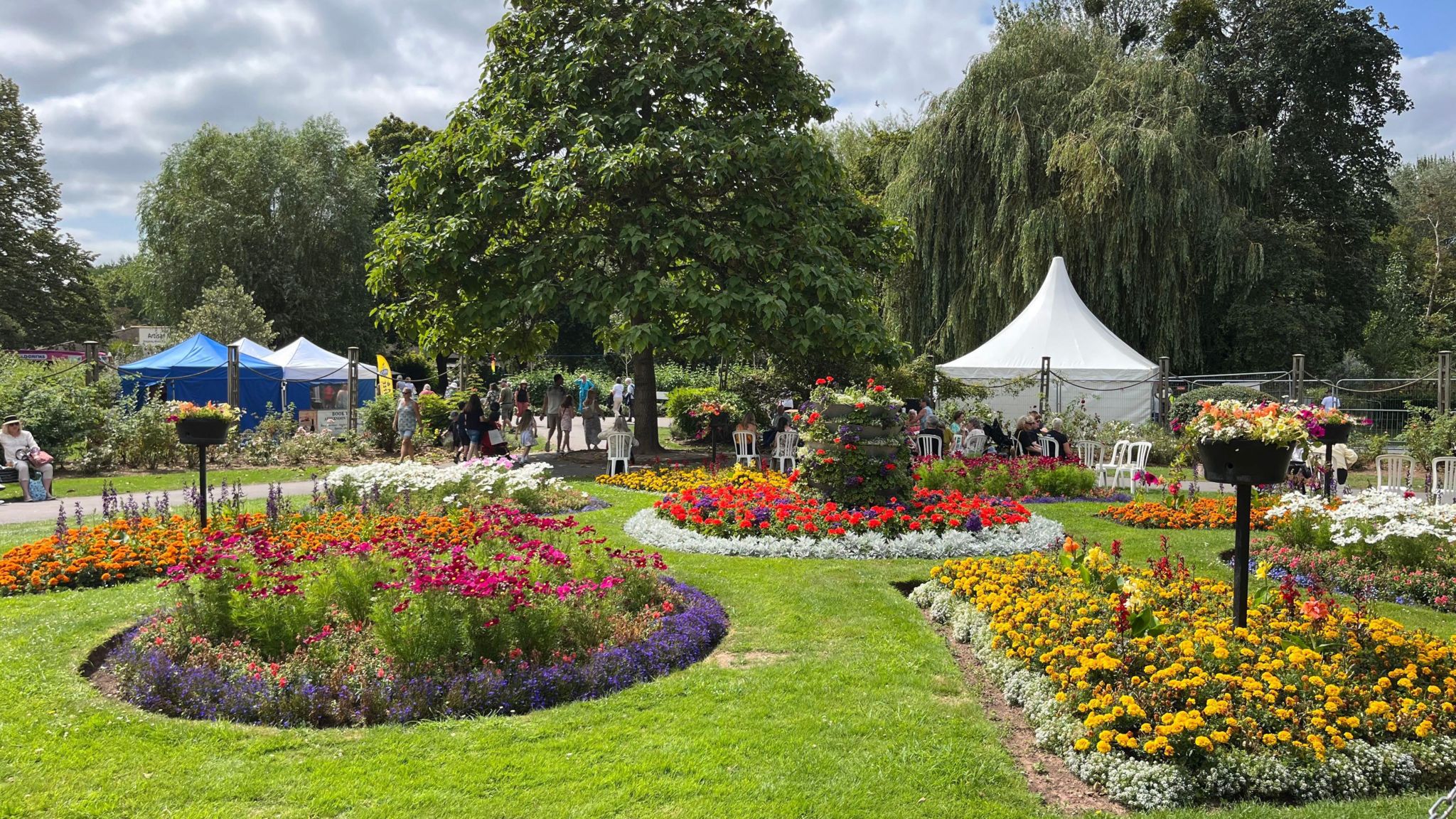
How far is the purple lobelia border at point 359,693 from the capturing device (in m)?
4.29

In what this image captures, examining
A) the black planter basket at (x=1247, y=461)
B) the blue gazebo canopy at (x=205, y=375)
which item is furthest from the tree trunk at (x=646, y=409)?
the black planter basket at (x=1247, y=461)

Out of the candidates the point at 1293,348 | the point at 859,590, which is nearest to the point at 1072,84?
the point at 1293,348

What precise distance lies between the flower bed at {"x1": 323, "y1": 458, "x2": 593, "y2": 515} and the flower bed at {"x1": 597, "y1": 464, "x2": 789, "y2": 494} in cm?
167

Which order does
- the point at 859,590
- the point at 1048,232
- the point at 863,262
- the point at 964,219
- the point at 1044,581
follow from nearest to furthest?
the point at 1044,581 → the point at 859,590 → the point at 863,262 → the point at 1048,232 → the point at 964,219

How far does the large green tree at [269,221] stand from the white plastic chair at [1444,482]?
109ft

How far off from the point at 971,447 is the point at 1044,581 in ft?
25.9

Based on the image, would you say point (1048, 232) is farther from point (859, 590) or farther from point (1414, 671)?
point (1414, 671)

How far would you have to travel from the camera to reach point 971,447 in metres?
13.6

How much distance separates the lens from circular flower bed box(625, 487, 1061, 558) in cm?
812

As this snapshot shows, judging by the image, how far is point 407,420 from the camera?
1584 cm

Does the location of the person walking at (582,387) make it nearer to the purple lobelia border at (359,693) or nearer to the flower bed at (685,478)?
the flower bed at (685,478)

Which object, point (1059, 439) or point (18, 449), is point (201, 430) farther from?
point (1059, 439)

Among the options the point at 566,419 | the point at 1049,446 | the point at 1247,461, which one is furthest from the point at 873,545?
the point at 566,419

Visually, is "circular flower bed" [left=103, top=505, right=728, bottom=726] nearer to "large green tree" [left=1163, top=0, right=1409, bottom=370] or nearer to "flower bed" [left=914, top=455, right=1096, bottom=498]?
"flower bed" [left=914, top=455, right=1096, bottom=498]
